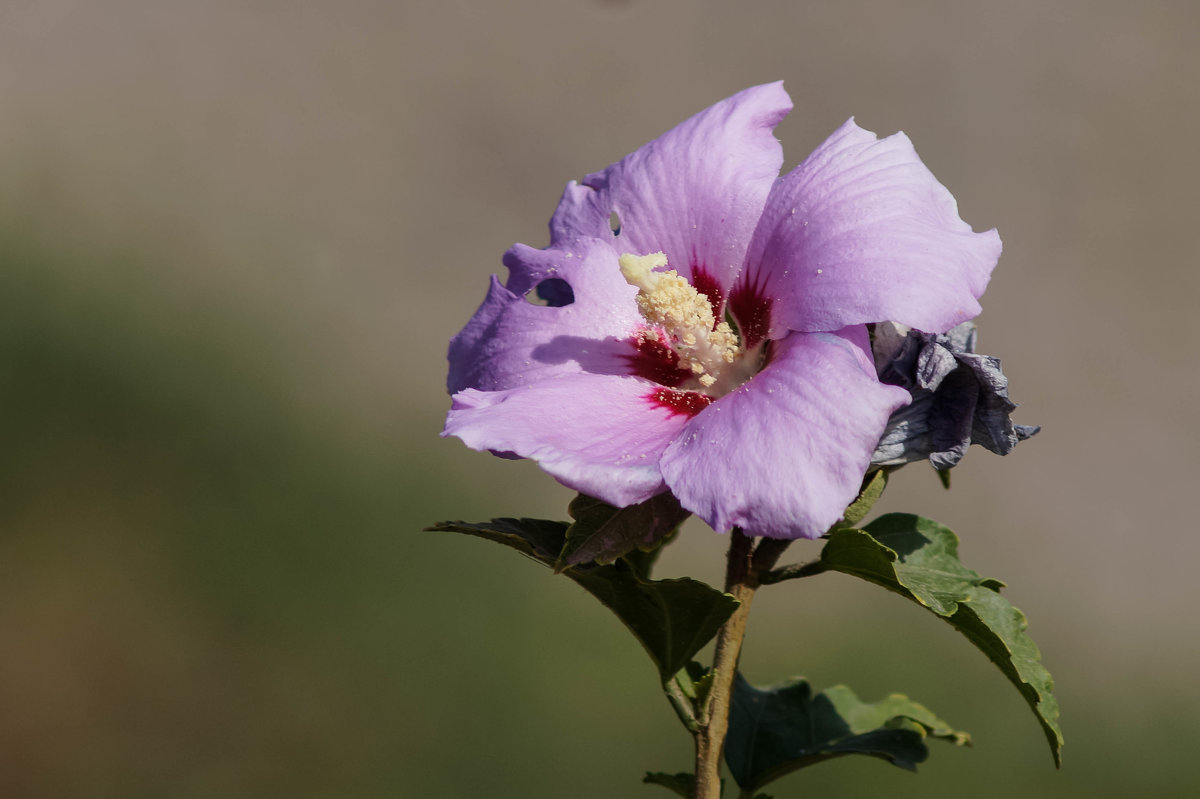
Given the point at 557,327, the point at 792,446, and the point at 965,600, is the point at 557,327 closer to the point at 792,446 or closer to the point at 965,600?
the point at 792,446

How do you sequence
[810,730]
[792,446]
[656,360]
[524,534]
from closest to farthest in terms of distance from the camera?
[792,446] → [524,534] → [656,360] → [810,730]

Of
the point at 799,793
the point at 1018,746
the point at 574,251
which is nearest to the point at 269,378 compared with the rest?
the point at 799,793

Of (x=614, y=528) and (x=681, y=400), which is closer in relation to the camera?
(x=614, y=528)

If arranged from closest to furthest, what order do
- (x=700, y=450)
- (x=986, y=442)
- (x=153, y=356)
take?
(x=700, y=450)
(x=986, y=442)
(x=153, y=356)

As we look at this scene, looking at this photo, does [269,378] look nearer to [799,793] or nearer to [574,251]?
[799,793]

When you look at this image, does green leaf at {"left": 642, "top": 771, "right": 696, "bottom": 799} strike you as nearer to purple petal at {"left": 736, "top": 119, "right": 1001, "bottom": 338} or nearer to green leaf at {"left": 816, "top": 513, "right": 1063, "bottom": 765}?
green leaf at {"left": 816, "top": 513, "right": 1063, "bottom": 765}

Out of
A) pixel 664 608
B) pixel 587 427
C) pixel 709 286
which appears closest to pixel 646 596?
pixel 664 608

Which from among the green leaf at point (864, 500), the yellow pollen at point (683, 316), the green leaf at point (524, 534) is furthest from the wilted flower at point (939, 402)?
the green leaf at point (524, 534)

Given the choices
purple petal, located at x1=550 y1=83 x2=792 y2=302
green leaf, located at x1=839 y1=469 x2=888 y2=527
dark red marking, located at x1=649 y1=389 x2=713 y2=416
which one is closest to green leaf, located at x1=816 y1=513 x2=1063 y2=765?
green leaf, located at x1=839 y1=469 x2=888 y2=527
